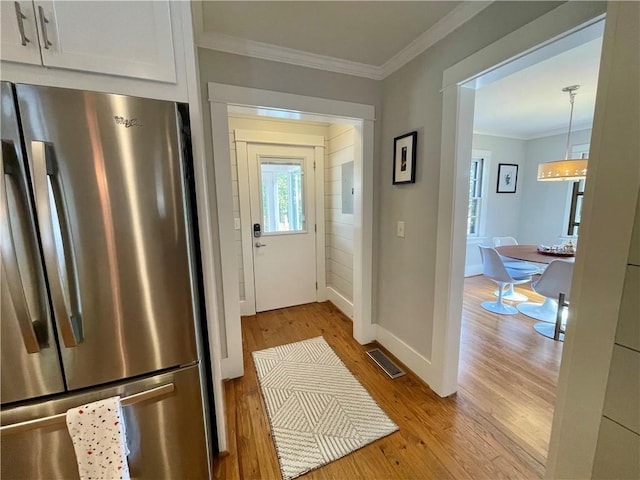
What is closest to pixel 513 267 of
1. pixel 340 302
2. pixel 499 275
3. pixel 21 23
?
pixel 499 275

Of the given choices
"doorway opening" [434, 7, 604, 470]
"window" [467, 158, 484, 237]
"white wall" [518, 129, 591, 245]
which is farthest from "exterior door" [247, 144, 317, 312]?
"white wall" [518, 129, 591, 245]

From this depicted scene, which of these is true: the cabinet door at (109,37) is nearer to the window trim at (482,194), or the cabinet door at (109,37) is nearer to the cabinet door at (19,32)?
the cabinet door at (19,32)

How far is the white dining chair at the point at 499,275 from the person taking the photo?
3.19 meters

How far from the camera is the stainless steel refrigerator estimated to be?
857 mm

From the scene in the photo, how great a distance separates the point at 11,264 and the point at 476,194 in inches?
216

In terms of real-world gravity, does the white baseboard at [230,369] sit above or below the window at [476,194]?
below

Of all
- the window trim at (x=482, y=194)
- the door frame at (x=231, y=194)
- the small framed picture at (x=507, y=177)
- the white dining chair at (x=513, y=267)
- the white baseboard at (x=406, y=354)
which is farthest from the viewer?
the small framed picture at (x=507, y=177)

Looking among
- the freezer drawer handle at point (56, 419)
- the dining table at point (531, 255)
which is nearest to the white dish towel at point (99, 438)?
the freezer drawer handle at point (56, 419)

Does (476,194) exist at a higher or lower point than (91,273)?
higher

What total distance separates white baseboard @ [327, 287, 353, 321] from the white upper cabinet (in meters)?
2.71

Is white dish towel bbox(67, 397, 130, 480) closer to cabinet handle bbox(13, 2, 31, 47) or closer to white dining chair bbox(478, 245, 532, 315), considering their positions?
cabinet handle bbox(13, 2, 31, 47)

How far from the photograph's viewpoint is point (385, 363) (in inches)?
90.5

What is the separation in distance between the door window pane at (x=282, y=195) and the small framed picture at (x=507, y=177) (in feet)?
12.3

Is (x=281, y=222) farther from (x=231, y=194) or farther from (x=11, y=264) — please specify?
(x=11, y=264)
